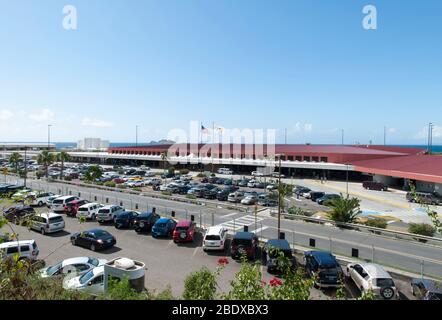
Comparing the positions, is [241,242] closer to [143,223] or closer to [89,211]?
[143,223]

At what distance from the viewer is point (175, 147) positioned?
296ft

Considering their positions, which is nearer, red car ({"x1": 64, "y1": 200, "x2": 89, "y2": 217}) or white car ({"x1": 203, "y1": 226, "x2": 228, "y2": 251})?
white car ({"x1": 203, "y1": 226, "x2": 228, "y2": 251})

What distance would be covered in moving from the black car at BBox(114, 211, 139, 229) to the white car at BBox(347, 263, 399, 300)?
58.8 ft

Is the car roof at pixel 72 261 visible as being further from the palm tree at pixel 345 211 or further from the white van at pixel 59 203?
the palm tree at pixel 345 211

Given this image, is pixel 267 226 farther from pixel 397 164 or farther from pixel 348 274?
pixel 397 164

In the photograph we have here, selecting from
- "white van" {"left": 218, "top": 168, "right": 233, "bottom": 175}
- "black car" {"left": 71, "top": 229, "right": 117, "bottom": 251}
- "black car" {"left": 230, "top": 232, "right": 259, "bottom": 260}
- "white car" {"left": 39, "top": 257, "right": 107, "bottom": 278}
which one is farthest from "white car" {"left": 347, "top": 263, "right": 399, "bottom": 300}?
"white van" {"left": 218, "top": 168, "right": 233, "bottom": 175}

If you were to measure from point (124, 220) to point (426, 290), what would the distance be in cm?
2188

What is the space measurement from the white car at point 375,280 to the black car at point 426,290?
3.12ft

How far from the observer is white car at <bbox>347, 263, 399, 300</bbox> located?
1331 centimetres

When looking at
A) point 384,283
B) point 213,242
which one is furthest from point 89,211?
point 384,283

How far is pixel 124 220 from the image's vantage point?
86.2ft

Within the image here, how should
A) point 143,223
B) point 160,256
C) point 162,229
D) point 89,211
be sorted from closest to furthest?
1. point 160,256
2. point 162,229
3. point 143,223
4. point 89,211

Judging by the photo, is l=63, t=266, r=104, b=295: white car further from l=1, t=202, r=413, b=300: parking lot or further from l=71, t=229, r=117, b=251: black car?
l=71, t=229, r=117, b=251: black car
